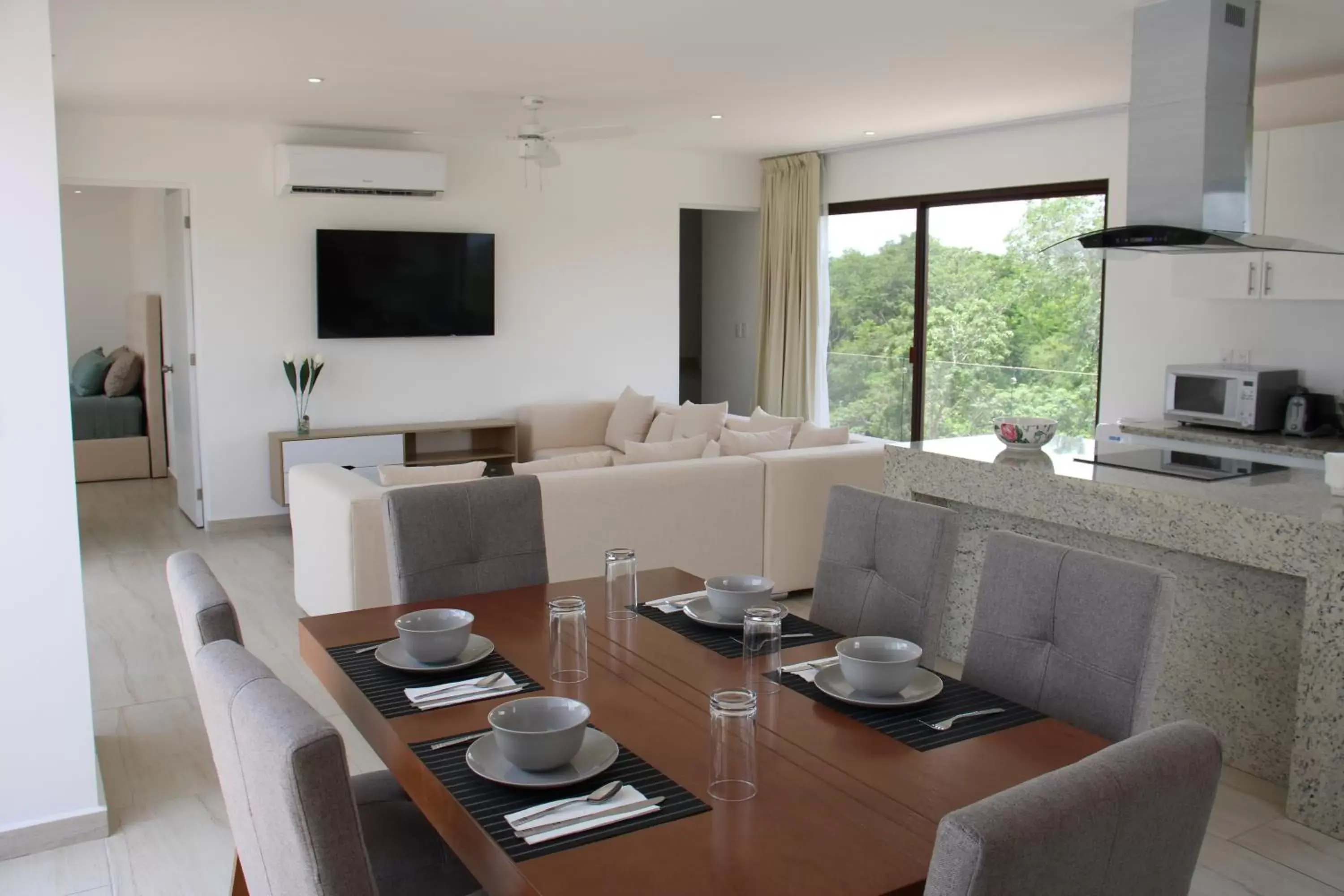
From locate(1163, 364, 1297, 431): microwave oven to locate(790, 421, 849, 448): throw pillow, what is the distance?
1663 millimetres

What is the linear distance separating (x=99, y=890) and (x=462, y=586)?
1.20m

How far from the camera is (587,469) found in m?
4.79

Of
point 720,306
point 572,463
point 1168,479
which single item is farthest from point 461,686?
point 720,306

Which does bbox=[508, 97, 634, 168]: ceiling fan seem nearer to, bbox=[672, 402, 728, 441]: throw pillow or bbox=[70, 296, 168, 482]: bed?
bbox=[672, 402, 728, 441]: throw pillow

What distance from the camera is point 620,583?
253cm

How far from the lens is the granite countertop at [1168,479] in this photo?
3168mm

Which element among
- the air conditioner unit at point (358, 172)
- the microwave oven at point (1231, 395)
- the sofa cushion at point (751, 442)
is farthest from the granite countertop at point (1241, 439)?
the air conditioner unit at point (358, 172)

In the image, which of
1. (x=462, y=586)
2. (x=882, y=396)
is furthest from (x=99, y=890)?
(x=882, y=396)

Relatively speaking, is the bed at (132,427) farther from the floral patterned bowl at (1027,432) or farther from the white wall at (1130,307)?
the floral patterned bowl at (1027,432)

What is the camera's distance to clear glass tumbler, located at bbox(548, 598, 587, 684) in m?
2.12

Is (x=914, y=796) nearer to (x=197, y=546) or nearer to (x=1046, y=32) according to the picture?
(x=1046, y=32)

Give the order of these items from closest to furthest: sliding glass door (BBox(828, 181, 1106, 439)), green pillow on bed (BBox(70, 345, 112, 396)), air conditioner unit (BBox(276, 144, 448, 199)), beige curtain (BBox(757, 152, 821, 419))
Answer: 1. sliding glass door (BBox(828, 181, 1106, 439))
2. air conditioner unit (BBox(276, 144, 448, 199))
3. beige curtain (BBox(757, 152, 821, 419))
4. green pillow on bed (BBox(70, 345, 112, 396))

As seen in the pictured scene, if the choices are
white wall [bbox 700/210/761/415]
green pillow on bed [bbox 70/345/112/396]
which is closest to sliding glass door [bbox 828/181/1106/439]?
white wall [bbox 700/210/761/415]

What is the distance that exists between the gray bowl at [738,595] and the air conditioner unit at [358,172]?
5.29 m
